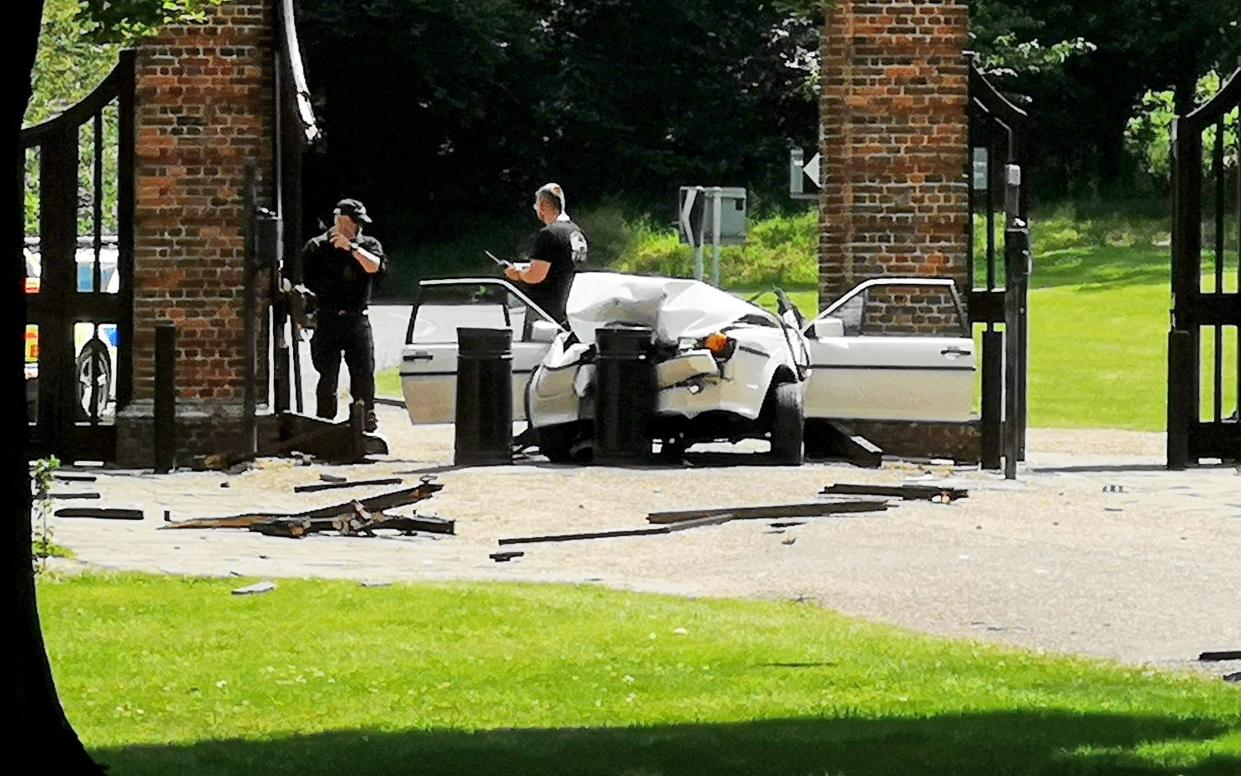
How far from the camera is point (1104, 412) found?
25953mm

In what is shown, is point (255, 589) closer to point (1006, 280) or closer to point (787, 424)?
point (787, 424)

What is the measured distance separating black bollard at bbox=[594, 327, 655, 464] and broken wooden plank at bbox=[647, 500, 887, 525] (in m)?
2.83

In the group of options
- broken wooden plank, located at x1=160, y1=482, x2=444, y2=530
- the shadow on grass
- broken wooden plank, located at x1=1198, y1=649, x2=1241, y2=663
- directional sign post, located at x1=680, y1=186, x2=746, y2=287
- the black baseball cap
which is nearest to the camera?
the shadow on grass

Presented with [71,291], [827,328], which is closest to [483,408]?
[827,328]

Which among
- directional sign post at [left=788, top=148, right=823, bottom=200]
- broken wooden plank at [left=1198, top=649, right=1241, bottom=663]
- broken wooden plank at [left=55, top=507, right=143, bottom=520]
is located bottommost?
broken wooden plank at [left=1198, top=649, right=1241, bottom=663]

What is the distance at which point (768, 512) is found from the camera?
14.5 m

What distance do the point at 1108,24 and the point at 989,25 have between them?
3.96m

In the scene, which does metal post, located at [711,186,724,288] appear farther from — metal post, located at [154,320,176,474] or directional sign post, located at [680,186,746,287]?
metal post, located at [154,320,176,474]

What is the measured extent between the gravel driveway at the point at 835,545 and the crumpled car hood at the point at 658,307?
0.91 metres

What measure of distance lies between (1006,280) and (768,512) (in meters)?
3.65

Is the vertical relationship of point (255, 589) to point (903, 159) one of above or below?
below

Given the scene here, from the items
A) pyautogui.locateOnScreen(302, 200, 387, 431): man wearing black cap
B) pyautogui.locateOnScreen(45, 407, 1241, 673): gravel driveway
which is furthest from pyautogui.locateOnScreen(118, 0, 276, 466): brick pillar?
pyautogui.locateOnScreen(302, 200, 387, 431): man wearing black cap

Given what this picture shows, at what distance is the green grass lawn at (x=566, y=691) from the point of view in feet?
24.0

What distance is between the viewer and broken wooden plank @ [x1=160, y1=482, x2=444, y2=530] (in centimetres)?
1427
